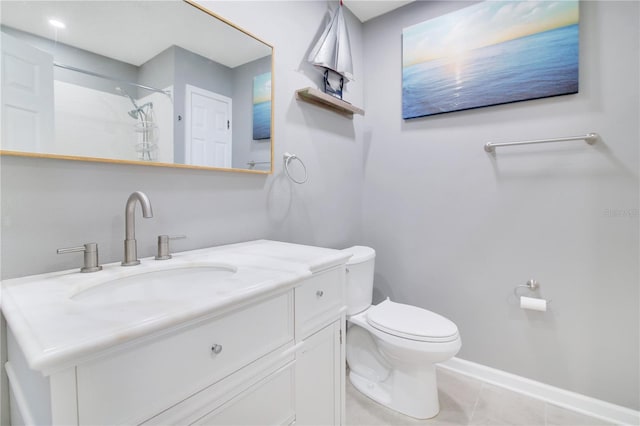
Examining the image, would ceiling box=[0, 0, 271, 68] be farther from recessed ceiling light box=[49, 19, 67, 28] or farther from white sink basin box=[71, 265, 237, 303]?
white sink basin box=[71, 265, 237, 303]

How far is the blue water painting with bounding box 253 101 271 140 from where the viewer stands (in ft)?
4.64

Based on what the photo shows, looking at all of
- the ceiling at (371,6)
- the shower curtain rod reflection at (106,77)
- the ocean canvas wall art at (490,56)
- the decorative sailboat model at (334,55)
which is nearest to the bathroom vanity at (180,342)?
the shower curtain rod reflection at (106,77)

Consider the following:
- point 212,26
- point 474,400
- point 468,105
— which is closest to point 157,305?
point 212,26

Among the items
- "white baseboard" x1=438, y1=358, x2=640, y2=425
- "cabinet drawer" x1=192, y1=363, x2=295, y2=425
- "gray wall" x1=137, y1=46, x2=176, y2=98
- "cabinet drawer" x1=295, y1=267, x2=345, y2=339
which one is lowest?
"white baseboard" x1=438, y1=358, x2=640, y2=425

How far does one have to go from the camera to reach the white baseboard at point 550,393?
4.67 feet

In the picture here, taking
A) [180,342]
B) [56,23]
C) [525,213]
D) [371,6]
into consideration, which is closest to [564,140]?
[525,213]

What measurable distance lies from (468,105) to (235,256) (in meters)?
1.63

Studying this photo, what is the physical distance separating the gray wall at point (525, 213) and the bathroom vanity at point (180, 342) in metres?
1.08

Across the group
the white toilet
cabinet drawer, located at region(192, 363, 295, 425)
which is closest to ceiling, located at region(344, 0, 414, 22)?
the white toilet

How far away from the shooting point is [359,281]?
5.58 feet

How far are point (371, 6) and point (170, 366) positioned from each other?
2342 millimetres

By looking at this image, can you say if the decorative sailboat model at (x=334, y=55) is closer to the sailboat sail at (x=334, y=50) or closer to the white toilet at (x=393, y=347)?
the sailboat sail at (x=334, y=50)

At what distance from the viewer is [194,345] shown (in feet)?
2.05

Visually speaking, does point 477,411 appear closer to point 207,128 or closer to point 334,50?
point 207,128
